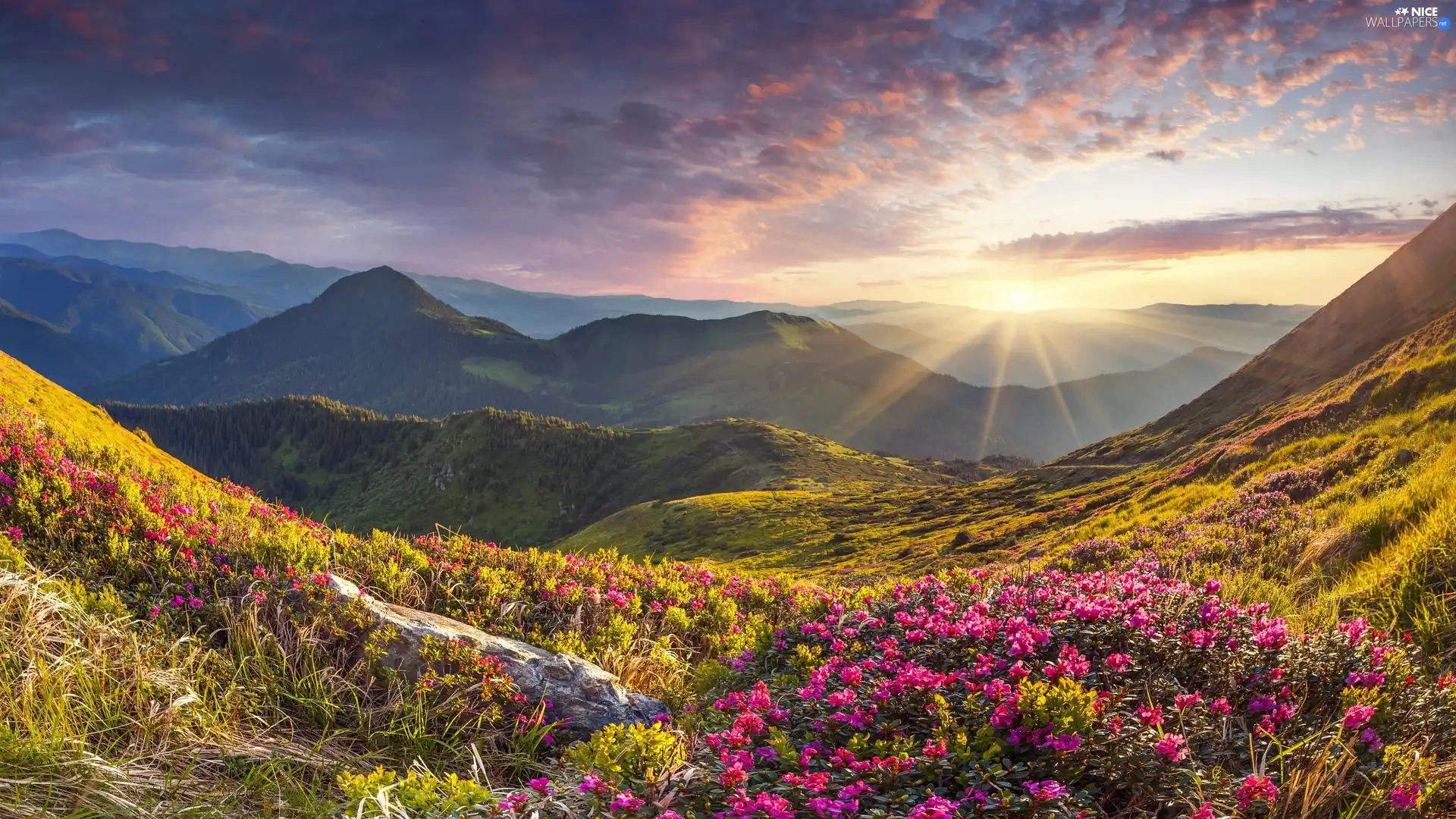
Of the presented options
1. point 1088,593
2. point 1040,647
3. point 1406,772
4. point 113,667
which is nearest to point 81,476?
point 113,667

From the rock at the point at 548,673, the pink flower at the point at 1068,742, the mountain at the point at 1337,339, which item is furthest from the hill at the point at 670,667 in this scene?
the mountain at the point at 1337,339

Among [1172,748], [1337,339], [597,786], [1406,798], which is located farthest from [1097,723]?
[1337,339]

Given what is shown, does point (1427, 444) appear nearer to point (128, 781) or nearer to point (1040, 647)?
point (1040, 647)

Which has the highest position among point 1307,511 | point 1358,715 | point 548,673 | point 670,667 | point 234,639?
point 1358,715

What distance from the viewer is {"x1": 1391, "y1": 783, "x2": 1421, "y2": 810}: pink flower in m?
3.43

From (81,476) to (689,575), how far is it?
8.50 m

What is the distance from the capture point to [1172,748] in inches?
151

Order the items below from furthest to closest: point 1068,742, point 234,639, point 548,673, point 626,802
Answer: point 548,673 → point 234,639 → point 1068,742 → point 626,802

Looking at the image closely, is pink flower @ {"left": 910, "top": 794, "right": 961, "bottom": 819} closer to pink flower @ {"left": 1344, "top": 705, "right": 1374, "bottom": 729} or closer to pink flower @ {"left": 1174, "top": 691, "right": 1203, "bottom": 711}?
pink flower @ {"left": 1174, "top": 691, "right": 1203, "bottom": 711}

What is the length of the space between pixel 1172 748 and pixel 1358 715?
4.35ft

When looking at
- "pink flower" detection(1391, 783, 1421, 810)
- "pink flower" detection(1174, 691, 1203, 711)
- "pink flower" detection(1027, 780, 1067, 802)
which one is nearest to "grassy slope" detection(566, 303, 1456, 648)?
"pink flower" detection(1174, 691, 1203, 711)

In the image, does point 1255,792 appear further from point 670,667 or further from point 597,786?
point 670,667

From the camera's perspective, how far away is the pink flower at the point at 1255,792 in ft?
11.3

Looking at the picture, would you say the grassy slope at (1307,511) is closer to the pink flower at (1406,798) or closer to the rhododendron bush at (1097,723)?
the rhododendron bush at (1097,723)
